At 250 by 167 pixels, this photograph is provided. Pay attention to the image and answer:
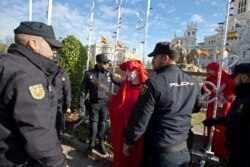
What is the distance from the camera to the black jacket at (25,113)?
1851 millimetres

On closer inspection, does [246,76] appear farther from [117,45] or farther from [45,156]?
[117,45]

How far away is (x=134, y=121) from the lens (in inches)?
112

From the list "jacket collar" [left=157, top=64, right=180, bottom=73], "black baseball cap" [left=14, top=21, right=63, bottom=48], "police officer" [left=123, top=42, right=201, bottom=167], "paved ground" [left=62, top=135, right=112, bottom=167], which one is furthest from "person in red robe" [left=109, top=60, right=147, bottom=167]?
"black baseball cap" [left=14, top=21, right=63, bottom=48]

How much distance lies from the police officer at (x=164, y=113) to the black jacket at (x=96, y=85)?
2621 millimetres

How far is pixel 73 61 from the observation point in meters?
8.42

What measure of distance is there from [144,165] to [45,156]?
142cm

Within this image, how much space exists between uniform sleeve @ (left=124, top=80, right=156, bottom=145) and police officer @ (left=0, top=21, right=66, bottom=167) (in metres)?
0.95

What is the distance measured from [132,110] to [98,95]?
243 cm

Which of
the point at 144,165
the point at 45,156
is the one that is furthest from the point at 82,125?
the point at 45,156

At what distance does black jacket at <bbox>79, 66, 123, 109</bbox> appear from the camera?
218 inches

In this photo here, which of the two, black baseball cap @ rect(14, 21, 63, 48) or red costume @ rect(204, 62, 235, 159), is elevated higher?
black baseball cap @ rect(14, 21, 63, 48)

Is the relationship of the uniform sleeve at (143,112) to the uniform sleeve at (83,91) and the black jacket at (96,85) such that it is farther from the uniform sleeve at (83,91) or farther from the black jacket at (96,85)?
the uniform sleeve at (83,91)

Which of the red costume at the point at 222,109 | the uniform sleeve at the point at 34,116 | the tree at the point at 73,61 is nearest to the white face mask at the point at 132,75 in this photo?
the red costume at the point at 222,109

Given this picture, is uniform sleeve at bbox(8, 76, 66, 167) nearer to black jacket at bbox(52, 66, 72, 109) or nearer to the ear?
the ear
